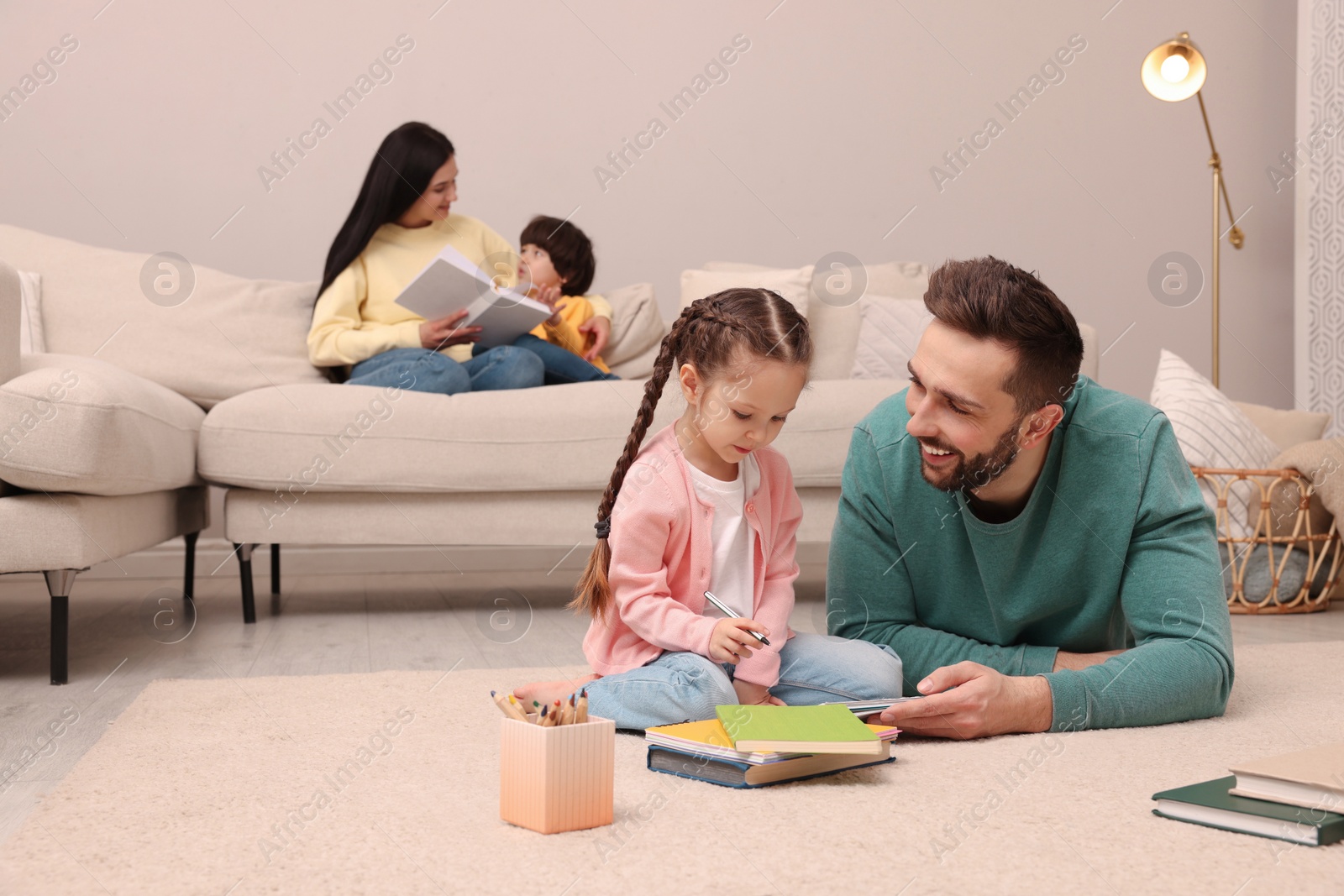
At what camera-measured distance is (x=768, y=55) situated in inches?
140

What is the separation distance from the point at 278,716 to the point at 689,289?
1764mm

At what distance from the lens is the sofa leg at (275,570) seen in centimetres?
266

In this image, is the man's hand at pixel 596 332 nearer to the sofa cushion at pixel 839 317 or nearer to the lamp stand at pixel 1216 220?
the sofa cushion at pixel 839 317

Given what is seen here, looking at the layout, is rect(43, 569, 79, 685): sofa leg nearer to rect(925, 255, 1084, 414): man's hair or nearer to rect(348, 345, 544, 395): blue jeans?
rect(348, 345, 544, 395): blue jeans

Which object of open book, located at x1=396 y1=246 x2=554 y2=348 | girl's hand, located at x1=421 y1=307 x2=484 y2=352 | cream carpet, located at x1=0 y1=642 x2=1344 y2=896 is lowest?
cream carpet, located at x1=0 y1=642 x2=1344 y2=896

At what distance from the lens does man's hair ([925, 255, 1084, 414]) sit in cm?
119

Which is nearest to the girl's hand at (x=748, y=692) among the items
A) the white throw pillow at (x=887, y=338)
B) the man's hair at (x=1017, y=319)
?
the man's hair at (x=1017, y=319)

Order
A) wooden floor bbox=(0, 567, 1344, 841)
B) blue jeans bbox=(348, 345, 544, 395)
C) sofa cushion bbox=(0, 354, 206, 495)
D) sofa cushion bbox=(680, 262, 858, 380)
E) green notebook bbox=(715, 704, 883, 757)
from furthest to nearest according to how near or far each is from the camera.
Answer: sofa cushion bbox=(680, 262, 858, 380)
blue jeans bbox=(348, 345, 544, 395)
sofa cushion bbox=(0, 354, 206, 495)
wooden floor bbox=(0, 567, 1344, 841)
green notebook bbox=(715, 704, 883, 757)

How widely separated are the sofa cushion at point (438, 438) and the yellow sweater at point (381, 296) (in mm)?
222

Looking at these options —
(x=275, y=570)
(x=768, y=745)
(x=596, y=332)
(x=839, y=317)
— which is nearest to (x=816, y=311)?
Result: (x=839, y=317)

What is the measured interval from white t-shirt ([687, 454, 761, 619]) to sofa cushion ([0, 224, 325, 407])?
1533mm

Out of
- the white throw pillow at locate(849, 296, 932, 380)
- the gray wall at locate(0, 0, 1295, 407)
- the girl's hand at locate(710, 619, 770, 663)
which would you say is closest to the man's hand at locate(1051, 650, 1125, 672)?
the girl's hand at locate(710, 619, 770, 663)

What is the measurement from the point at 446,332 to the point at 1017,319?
1548mm

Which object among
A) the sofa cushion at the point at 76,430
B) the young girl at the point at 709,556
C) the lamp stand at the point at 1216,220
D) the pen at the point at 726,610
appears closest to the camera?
the pen at the point at 726,610
